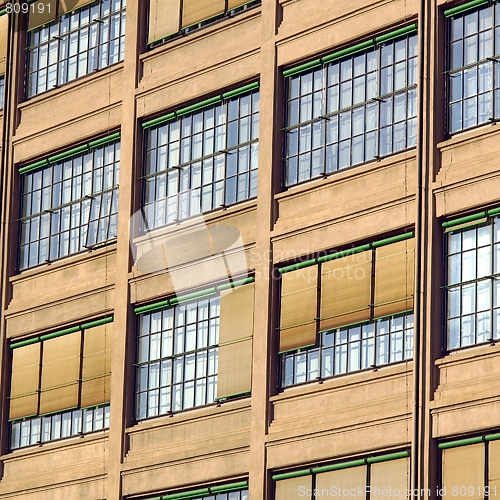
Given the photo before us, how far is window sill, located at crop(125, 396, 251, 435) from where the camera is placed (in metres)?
32.2

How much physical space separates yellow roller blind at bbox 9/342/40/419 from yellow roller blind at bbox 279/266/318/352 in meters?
7.25

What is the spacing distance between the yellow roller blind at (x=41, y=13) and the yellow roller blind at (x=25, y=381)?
7.69 meters

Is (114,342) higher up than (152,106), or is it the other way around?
(152,106)

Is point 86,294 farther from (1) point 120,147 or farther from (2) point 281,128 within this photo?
(2) point 281,128

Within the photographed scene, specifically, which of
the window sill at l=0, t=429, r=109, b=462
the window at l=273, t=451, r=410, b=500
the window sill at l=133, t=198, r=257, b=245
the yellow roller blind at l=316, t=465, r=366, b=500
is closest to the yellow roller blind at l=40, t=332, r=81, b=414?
the window sill at l=0, t=429, r=109, b=462

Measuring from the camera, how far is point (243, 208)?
33156 millimetres

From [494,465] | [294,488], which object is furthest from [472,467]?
[294,488]

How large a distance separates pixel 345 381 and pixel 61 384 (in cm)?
812

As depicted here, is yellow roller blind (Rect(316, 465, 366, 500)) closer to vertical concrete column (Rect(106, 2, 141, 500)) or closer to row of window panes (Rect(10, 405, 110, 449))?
vertical concrete column (Rect(106, 2, 141, 500))

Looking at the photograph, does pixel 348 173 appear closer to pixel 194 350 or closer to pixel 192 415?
pixel 194 350

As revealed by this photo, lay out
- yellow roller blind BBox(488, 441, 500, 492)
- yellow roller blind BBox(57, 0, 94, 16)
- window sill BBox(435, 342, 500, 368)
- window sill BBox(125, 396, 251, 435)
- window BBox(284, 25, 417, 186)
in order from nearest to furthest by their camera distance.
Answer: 1. yellow roller blind BBox(488, 441, 500, 492)
2. window sill BBox(435, 342, 500, 368)
3. window BBox(284, 25, 417, 186)
4. window sill BBox(125, 396, 251, 435)
5. yellow roller blind BBox(57, 0, 94, 16)

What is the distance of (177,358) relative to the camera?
33.9 m

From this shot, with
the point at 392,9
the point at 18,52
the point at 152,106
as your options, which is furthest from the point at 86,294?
the point at 392,9

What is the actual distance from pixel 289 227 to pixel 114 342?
5.06 metres
